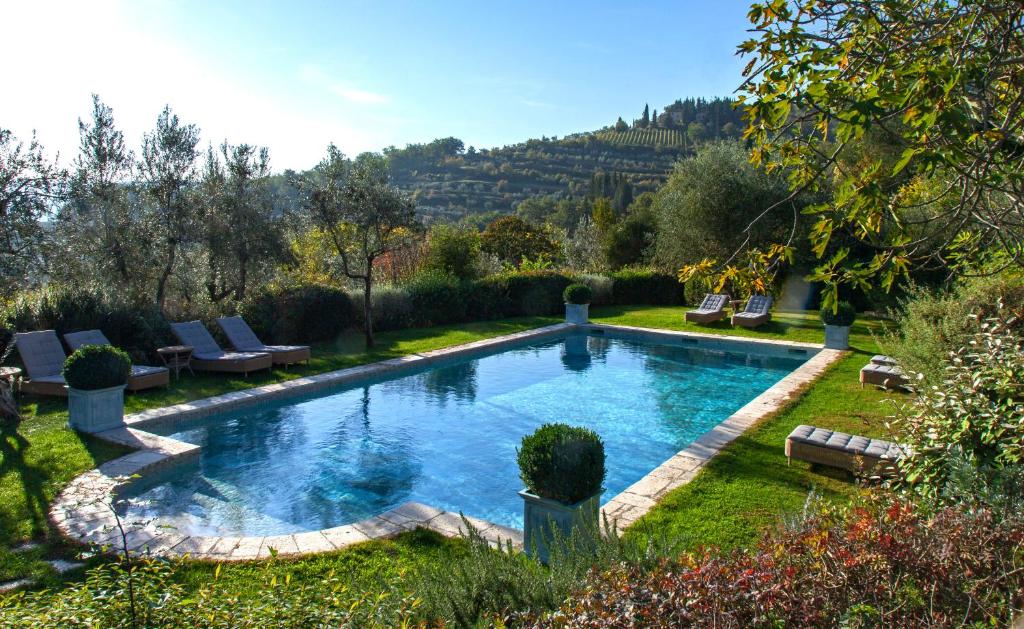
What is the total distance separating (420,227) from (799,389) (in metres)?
8.48

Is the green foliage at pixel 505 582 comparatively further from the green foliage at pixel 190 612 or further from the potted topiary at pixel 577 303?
the potted topiary at pixel 577 303

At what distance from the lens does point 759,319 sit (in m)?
17.4

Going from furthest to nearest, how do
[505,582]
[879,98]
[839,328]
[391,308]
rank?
[391,308] < [839,328] < [505,582] < [879,98]

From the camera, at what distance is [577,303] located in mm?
18719

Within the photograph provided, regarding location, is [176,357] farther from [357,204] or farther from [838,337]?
[838,337]

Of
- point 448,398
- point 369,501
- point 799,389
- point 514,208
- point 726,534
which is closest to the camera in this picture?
point 726,534

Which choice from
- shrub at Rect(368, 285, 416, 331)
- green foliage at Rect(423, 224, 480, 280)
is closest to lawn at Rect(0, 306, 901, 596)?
shrub at Rect(368, 285, 416, 331)

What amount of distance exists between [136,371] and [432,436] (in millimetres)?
4779

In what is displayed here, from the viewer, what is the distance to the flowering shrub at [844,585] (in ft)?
7.29

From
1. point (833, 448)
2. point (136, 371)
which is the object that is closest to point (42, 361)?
point (136, 371)

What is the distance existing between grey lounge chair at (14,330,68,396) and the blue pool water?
2.20 metres

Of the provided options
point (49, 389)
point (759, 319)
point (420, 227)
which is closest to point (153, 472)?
point (49, 389)

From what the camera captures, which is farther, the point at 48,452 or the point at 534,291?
the point at 534,291

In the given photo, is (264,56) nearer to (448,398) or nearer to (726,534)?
(448,398)
